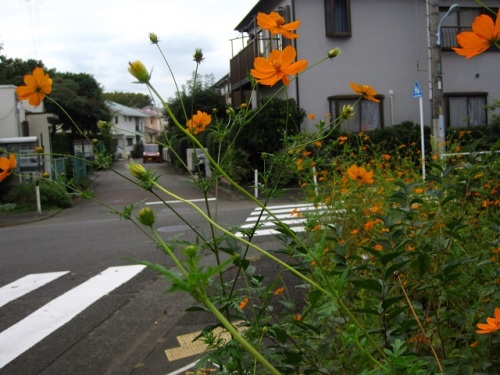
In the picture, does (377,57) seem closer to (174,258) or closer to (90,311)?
(90,311)

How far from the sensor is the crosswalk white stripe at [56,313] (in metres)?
4.62

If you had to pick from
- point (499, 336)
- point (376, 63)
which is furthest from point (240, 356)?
point (376, 63)

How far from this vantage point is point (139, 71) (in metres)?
1.00

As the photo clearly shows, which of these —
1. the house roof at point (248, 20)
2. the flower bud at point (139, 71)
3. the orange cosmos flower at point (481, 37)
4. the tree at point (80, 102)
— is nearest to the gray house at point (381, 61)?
the house roof at point (248, 20)

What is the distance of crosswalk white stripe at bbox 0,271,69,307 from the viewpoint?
6296 millimetres

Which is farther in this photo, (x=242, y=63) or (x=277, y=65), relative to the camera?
(x=242, y=63)

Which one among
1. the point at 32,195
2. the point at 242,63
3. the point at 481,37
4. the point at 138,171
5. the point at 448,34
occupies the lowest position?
the point at 32,195

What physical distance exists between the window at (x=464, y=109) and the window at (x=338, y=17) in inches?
160

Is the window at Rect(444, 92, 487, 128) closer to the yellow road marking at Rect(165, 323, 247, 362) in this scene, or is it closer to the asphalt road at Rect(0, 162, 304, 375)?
the asphalt road at Rect(0, 162, 304, 375)

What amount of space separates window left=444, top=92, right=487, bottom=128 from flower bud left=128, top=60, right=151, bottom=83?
18496mm

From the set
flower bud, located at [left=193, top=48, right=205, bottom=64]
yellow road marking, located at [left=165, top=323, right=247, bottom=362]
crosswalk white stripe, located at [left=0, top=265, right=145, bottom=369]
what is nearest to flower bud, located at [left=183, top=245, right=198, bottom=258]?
flower bud, located at [left=193, top=48, right=205, bottom=64]

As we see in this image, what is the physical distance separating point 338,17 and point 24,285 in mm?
13637

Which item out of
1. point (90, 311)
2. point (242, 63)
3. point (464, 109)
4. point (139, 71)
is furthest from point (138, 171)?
point (242, 63)

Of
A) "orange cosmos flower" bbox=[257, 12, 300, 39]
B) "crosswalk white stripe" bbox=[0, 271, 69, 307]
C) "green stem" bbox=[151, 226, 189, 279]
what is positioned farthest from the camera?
"crosswalk white stripe" bbox=[0, 271, 69, 307]
